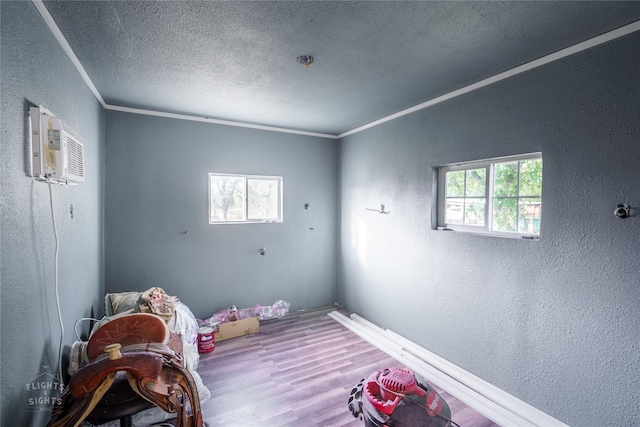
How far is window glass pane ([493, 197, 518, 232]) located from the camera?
217 cm

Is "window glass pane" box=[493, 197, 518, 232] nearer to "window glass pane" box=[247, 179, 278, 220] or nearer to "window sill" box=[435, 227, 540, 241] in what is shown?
"window sill" box=[435, 227, 540, 241]

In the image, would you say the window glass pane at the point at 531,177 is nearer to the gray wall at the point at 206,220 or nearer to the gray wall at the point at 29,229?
the gray wall at the point at 206,220

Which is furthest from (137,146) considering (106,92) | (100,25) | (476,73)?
(476,73)

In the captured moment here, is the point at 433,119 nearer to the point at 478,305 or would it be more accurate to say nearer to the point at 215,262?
the point at 478,305

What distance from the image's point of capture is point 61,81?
5.55 ft

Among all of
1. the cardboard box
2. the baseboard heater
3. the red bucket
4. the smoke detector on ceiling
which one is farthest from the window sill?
the red bucket

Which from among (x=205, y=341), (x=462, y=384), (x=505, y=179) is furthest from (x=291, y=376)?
(x=505, y=179)

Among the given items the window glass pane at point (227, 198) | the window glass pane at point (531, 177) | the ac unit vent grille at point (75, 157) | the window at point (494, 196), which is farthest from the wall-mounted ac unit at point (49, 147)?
the window glass pane at point (531, 177)

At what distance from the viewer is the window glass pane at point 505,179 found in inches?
85.4

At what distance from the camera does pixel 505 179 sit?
2.24 metres

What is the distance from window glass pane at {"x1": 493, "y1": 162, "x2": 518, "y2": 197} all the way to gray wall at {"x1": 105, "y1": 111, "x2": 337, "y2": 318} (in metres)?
2.20

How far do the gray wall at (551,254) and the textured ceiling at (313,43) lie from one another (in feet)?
0.92

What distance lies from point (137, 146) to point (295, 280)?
7.90 ft

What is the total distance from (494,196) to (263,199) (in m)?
2.56
